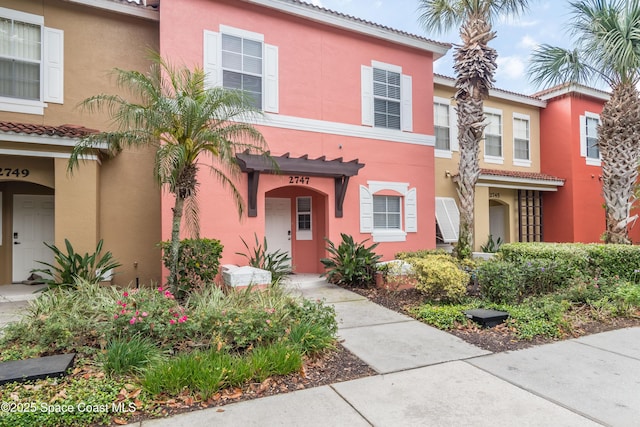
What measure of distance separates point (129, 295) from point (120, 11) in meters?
7.39

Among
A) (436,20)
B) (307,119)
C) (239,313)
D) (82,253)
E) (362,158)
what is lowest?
(239,313)

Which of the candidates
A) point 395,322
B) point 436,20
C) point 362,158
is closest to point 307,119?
point 362,158

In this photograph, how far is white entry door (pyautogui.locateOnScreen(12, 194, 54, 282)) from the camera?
959 cm

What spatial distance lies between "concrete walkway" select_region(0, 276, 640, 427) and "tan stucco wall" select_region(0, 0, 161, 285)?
634 centimetres

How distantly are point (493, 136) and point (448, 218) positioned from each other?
4.54 m

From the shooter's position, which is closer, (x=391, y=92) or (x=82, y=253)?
(x=82, y=253)

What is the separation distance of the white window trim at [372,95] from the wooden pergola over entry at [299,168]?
189 cm

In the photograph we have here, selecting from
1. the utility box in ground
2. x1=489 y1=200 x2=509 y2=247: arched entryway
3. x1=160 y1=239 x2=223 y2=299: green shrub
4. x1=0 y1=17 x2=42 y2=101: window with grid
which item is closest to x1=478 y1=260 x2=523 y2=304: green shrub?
the utility box in ground

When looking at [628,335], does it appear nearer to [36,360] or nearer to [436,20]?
[36,360]

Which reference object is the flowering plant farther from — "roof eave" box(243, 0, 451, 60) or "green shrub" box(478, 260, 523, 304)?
"roof eave" box(243, 0, 451, 60)

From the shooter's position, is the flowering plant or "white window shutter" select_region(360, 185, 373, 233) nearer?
the flowering plant

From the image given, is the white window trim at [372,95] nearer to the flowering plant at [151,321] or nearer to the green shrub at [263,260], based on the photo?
the green shrub at [263,260]

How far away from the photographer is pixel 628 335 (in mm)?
5816

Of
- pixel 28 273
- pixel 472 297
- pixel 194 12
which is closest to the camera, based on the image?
pixel 472 297
